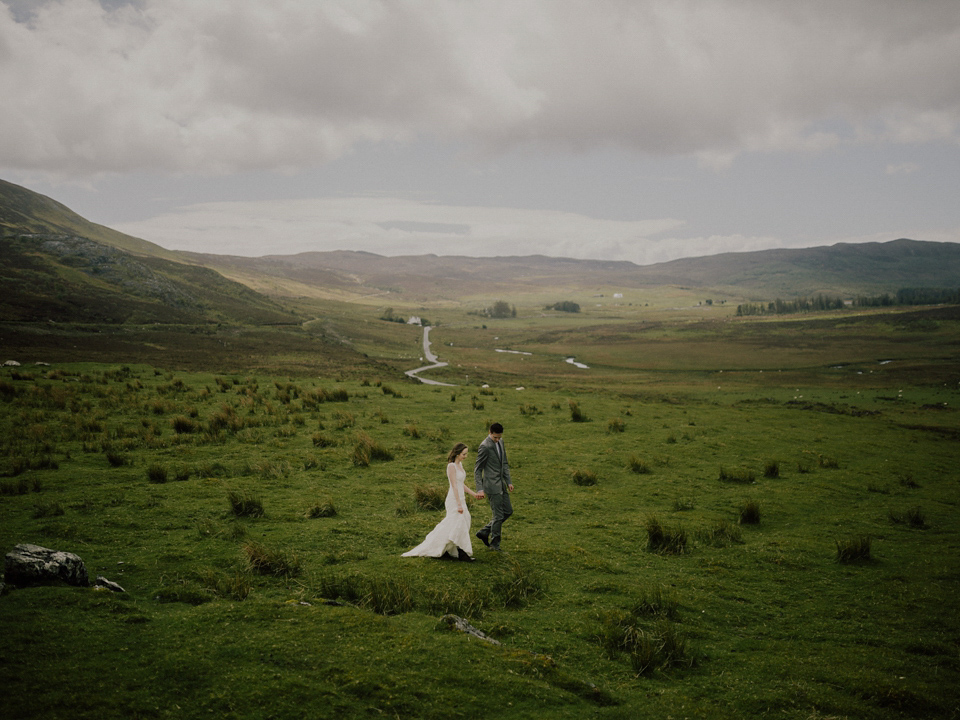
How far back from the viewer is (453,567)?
9984mm

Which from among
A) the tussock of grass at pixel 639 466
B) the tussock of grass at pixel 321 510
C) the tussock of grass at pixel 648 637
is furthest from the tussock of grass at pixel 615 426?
the tussock of grass at pixel 648 637

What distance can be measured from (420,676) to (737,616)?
597cm

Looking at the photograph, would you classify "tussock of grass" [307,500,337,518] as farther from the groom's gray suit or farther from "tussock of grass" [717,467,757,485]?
"tussock of grass" [717,467,757,485]

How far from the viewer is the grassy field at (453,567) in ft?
20.0

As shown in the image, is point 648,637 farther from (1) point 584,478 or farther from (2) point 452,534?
(1) point 584,478

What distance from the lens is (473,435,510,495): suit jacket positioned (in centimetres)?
1135

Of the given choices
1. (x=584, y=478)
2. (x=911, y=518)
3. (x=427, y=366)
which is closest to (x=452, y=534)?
(x=584, y=478)

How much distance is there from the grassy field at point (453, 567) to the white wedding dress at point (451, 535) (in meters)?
0.50

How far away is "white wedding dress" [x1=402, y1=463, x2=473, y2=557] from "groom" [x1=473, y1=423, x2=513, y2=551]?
747 millimetres

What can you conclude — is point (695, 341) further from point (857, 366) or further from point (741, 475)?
point (741, 475)

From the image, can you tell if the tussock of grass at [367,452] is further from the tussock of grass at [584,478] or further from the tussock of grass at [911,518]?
the tussock of grass at [911,518]

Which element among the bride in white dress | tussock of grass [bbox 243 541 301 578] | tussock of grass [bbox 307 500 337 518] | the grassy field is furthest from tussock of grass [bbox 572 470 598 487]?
tussock of grass [bbox 243 541 301 578]

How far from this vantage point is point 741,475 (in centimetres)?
1852

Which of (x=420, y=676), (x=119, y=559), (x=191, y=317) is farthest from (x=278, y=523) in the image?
(x=191, y=317)
